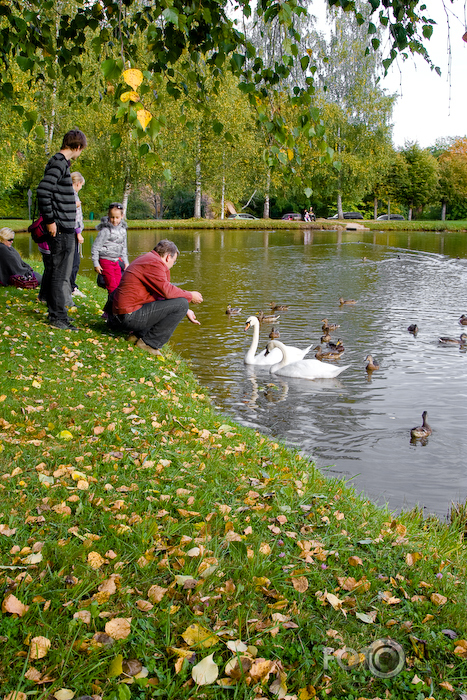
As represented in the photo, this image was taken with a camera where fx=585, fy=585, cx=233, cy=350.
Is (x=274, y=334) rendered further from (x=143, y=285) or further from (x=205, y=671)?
(x=205, y=671)

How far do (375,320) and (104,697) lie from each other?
1420 centimetres

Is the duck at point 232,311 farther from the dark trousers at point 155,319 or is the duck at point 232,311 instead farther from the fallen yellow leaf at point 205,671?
the fallen yellow leaf at point 205,671

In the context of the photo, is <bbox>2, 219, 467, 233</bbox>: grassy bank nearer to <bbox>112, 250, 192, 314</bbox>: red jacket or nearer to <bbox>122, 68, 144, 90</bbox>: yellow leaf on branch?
<bbox>112, 250, 192, 314</bbox>: red jacket

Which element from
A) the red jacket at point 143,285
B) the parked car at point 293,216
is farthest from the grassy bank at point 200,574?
the parked car at point 293,216

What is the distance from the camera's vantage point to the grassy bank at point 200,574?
2.98 m

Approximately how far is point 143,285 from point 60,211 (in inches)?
64.8

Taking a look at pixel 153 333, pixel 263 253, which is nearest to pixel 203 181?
pixel 263 253

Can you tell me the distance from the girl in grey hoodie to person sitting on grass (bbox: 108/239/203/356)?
153 cm

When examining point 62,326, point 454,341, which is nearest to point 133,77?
point 62,326

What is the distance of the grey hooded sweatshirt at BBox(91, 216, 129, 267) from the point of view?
34.6 ft

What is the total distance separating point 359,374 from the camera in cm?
1098

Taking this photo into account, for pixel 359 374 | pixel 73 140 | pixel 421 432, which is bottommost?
pixel 421 432

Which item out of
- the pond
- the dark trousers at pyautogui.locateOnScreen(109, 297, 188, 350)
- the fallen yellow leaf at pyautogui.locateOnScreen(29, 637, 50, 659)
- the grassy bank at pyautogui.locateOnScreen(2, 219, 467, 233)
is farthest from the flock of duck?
the grassy bank at pyautogui.locateOnScreen(2, 219, 467, 233)
